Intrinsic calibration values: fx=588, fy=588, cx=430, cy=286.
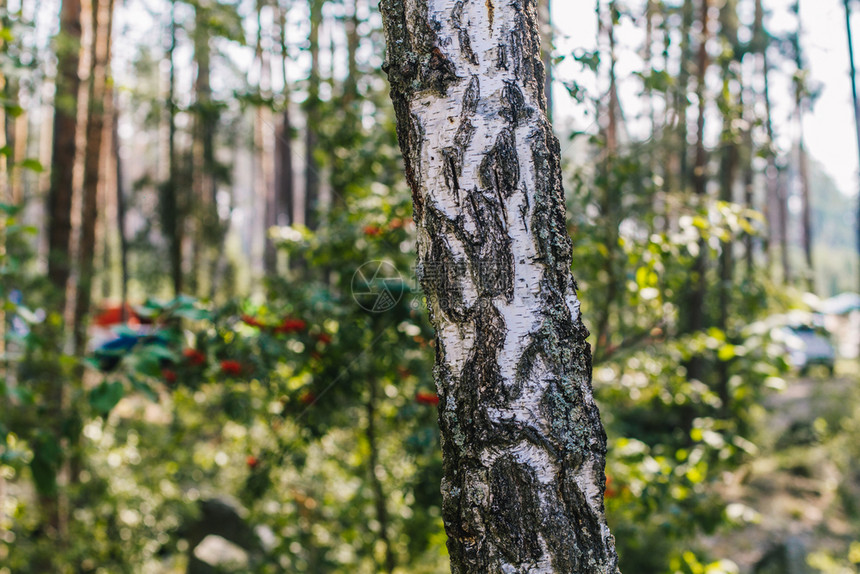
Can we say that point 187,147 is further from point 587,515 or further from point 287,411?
point 587,515

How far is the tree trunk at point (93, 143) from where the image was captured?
594cm

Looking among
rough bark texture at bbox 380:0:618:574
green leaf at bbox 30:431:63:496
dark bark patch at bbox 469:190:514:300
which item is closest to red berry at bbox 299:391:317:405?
green leaf at bbox 30:431:63:496

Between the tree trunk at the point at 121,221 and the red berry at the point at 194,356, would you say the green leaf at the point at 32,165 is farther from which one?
the tree trunk at the point at 121,221

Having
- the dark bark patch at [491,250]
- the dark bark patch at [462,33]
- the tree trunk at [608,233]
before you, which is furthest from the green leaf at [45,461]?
the tree trunk at [608,233]

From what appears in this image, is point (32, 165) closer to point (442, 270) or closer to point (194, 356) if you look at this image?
point (194, 356)

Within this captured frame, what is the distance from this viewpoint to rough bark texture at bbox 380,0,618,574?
3.36 ft

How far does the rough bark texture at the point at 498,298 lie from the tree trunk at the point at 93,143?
5.78 metres

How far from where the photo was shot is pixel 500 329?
104 cm

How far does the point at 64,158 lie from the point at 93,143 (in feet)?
3.35

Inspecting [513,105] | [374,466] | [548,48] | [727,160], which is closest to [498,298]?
[513,105]

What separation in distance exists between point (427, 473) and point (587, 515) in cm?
185

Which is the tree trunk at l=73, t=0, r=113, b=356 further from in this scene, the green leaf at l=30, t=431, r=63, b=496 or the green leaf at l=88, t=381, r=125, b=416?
the green leaf at l=88, t=381, r=125, b=416

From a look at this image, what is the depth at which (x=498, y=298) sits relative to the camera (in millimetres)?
1048

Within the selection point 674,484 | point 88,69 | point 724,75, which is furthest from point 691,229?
point 88,69
